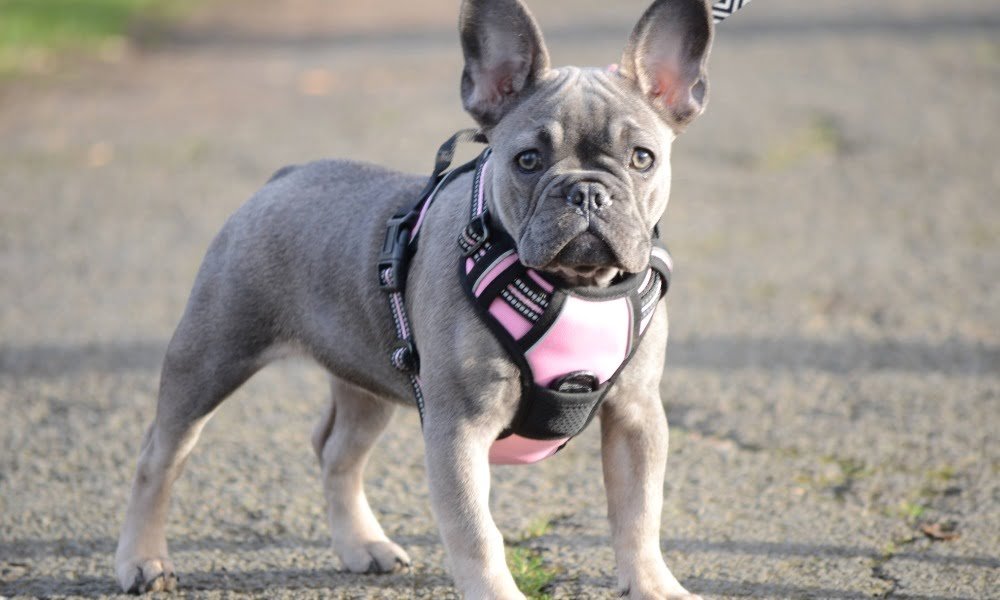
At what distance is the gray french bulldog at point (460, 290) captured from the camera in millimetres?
3287

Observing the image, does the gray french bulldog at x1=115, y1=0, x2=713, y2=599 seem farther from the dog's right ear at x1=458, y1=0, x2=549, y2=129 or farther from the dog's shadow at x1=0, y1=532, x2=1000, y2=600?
the dog's shadow at x1=0, y1=532, x2=1000, y2=600

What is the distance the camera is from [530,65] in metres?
3.47

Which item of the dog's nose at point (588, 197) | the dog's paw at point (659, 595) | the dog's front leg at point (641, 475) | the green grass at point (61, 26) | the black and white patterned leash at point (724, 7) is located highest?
the black and white patterned leash at point (724, 7)

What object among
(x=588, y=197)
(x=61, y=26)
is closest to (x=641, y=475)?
(x=588, y=197)

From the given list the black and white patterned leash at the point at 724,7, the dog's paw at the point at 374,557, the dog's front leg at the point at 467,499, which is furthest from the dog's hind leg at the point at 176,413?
the black and white patterned leash at the point at 724,7

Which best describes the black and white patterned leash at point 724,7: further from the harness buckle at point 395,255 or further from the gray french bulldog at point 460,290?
the harness buckle at point 395,255

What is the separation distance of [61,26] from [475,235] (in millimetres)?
11986

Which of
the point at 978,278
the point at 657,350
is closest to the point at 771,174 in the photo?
the point at 978,278

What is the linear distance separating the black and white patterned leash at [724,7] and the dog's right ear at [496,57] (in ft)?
2.16

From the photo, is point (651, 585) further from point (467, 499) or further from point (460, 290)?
point (460, 290)

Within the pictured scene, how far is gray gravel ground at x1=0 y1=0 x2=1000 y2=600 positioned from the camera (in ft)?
14.3

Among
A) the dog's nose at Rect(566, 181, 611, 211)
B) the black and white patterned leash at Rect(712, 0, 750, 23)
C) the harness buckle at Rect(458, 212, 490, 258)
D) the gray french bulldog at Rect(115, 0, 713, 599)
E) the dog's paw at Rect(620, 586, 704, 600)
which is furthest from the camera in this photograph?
the black and white patterned leash at Rect(712, 0, 750, 23)

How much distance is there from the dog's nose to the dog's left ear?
47cm

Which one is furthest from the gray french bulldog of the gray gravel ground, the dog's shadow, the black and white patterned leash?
the gray gravel ground
